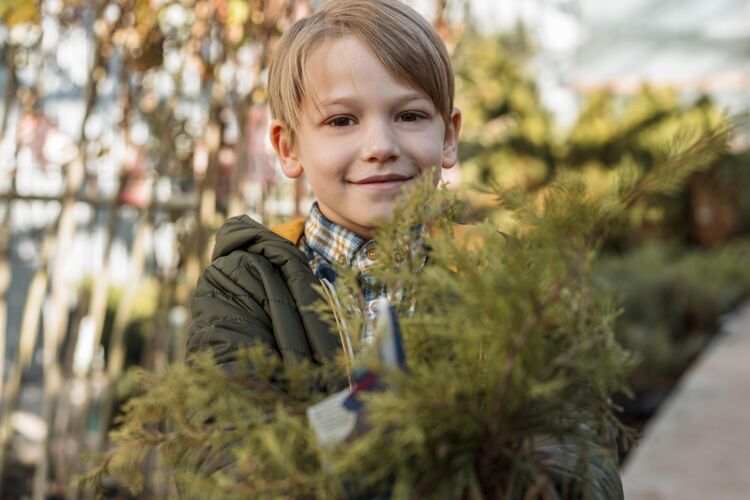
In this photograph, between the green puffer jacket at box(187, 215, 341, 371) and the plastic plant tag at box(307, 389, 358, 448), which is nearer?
the plastic plant tag at box(307, 389, 358, 448)

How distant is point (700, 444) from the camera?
4.83m

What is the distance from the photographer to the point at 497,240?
957 millimetres

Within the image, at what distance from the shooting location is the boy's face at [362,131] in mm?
1472

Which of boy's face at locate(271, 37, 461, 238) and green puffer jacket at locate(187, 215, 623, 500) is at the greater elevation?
boy's face at locate(271, 37, 461, 238)

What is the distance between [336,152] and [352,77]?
12cm

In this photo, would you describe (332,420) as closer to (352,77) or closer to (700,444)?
(352,77)

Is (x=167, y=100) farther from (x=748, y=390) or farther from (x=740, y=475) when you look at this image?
(x=748, y=390)

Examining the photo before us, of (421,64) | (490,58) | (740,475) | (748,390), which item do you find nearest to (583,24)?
(490,58)

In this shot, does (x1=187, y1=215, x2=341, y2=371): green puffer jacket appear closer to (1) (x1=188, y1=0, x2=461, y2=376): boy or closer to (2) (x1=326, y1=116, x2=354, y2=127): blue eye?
(1) (x1=188, y1=0, x2=461, y2=376): boy

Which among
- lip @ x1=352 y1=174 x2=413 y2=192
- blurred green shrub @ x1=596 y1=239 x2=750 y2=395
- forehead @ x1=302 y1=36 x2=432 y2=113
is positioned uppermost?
forehead @ x1=302 y1=36 x2=432 y2=113

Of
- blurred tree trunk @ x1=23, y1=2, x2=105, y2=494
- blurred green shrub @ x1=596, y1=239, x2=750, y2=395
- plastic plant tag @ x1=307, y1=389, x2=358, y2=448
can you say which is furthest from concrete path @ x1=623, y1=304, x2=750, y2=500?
plastic plant tag @ x1=307, y1=389, x2=358, y2=448

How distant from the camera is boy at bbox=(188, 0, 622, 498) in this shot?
143cm

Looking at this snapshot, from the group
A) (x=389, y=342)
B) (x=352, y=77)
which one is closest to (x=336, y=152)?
(x=352, y=77)

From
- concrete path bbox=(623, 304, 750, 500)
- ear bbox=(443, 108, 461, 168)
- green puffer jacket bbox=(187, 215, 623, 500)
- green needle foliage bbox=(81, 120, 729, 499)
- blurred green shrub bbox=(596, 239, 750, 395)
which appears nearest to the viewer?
green needle foliage bbox=(81, 120, 729, 499)
